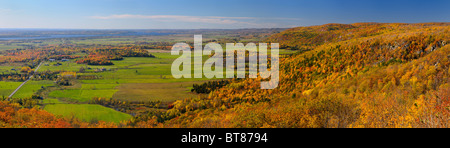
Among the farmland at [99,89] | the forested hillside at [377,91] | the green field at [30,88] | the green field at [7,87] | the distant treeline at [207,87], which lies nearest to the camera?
the forested hillside at [377,91]

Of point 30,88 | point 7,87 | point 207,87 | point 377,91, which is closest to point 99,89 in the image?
point 30,88

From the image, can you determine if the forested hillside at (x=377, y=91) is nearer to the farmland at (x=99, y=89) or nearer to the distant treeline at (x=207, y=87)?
the distant treeline at (x=207, y=87)

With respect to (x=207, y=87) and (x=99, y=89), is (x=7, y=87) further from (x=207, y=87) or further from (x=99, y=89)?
(x=207, y=87)

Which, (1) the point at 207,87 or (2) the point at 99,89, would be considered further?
(2) the point at 99,89

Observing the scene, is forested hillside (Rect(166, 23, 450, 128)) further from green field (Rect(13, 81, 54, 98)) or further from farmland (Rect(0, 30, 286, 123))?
green field (Rect(13, 81, 54, 98))

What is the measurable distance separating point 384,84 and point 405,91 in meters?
5.56

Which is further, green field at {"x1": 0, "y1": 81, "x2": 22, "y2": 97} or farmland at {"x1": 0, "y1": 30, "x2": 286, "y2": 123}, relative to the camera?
green field at {"x1": 0, "y1": 81, "x2": 22, "y2": 97}

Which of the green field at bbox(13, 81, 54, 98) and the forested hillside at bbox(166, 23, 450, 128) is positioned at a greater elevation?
the forested hillside at bbox(166, 23, 450, 128)

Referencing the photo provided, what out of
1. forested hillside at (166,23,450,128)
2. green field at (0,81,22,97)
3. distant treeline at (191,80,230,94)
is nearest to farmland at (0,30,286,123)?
green field at (0,81,22,97)

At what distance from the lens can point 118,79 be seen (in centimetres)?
10906

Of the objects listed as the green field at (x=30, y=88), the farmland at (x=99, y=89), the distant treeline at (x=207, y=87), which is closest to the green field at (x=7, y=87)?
the farmland at (x=99, y=89)

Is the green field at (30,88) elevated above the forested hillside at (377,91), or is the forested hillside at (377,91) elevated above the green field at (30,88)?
the forested hillside at (377,91)

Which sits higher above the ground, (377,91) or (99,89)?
(377,91)
